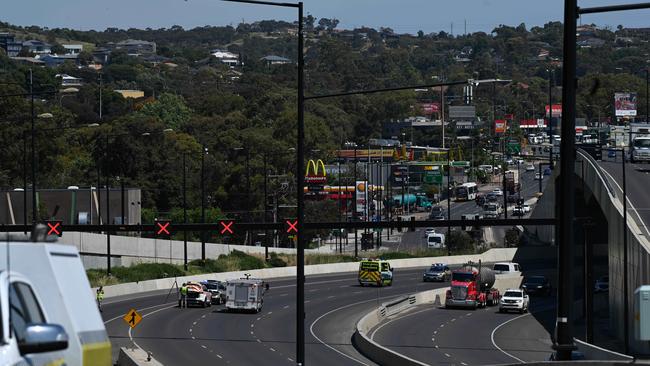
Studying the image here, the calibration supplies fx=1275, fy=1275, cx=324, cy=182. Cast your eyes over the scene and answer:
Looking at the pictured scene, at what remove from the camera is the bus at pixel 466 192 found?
6275 inches

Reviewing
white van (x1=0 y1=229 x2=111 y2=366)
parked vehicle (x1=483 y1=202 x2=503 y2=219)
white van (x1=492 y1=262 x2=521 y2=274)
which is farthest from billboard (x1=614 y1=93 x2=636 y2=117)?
white van (x1=0 y1=229 x2=111 y2=366)

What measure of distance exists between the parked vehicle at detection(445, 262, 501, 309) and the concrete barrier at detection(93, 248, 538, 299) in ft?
58.8

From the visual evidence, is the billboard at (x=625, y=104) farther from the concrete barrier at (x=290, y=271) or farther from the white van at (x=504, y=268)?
the white van at (x=504, y=268)

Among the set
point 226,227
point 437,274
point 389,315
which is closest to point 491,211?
point 437,274

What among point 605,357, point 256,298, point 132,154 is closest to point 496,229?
point 132,154

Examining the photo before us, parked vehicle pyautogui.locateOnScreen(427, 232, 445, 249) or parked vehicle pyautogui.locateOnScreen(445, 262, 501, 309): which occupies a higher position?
parked vehicle pyautogui.locateOnScreen(445, 262, 501, 309)

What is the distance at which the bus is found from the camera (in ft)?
523

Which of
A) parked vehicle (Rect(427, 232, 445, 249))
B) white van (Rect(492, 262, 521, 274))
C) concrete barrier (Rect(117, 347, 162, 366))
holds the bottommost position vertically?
parked vehicle (Rect(427, 232, 445, 249))

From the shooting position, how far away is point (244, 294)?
69.3 meters

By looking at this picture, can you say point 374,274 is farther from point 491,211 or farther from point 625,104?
point 625,104

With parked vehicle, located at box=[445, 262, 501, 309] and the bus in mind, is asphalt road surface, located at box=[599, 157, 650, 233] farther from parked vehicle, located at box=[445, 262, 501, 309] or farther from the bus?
the bus

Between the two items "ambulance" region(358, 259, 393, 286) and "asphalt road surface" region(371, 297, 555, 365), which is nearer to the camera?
"asphalt road surface" region(371, 297, 555, 365)

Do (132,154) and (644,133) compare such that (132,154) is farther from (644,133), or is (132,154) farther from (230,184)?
(644,133)

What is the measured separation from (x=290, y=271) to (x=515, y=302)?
90.8 feet
